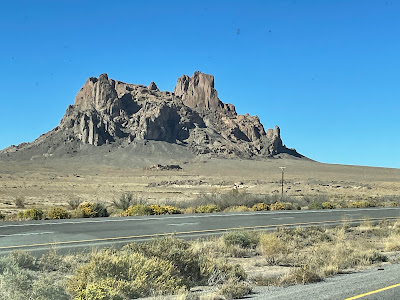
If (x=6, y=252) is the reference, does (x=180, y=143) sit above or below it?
above

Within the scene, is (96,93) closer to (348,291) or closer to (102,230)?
(102,230)

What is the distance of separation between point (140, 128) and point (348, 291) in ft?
518

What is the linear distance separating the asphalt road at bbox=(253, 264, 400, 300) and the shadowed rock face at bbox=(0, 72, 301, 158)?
14596 centimetres

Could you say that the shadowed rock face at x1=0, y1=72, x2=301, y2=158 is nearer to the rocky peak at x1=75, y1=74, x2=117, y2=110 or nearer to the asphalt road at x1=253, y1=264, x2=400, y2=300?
the rocky peak at x1=75, y1=74, x2=117, y2=110

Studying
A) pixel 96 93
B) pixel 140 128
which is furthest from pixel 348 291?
pixel 96 93

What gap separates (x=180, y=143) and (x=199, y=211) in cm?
13449

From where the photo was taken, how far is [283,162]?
15850 centimetres

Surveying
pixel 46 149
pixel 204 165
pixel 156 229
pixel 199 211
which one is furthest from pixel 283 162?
pixel 156 229

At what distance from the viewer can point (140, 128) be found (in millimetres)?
163625

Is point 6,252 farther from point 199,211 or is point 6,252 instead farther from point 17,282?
point 199,211

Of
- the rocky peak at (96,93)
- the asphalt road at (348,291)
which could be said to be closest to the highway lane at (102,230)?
the asphalt road at (348,291)

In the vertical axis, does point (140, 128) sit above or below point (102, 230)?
above

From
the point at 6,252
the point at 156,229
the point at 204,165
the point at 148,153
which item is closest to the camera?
the point at 6,252

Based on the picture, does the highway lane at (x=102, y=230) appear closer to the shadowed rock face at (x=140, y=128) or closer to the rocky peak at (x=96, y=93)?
the shadowed rock face at (x=140, y=128)
